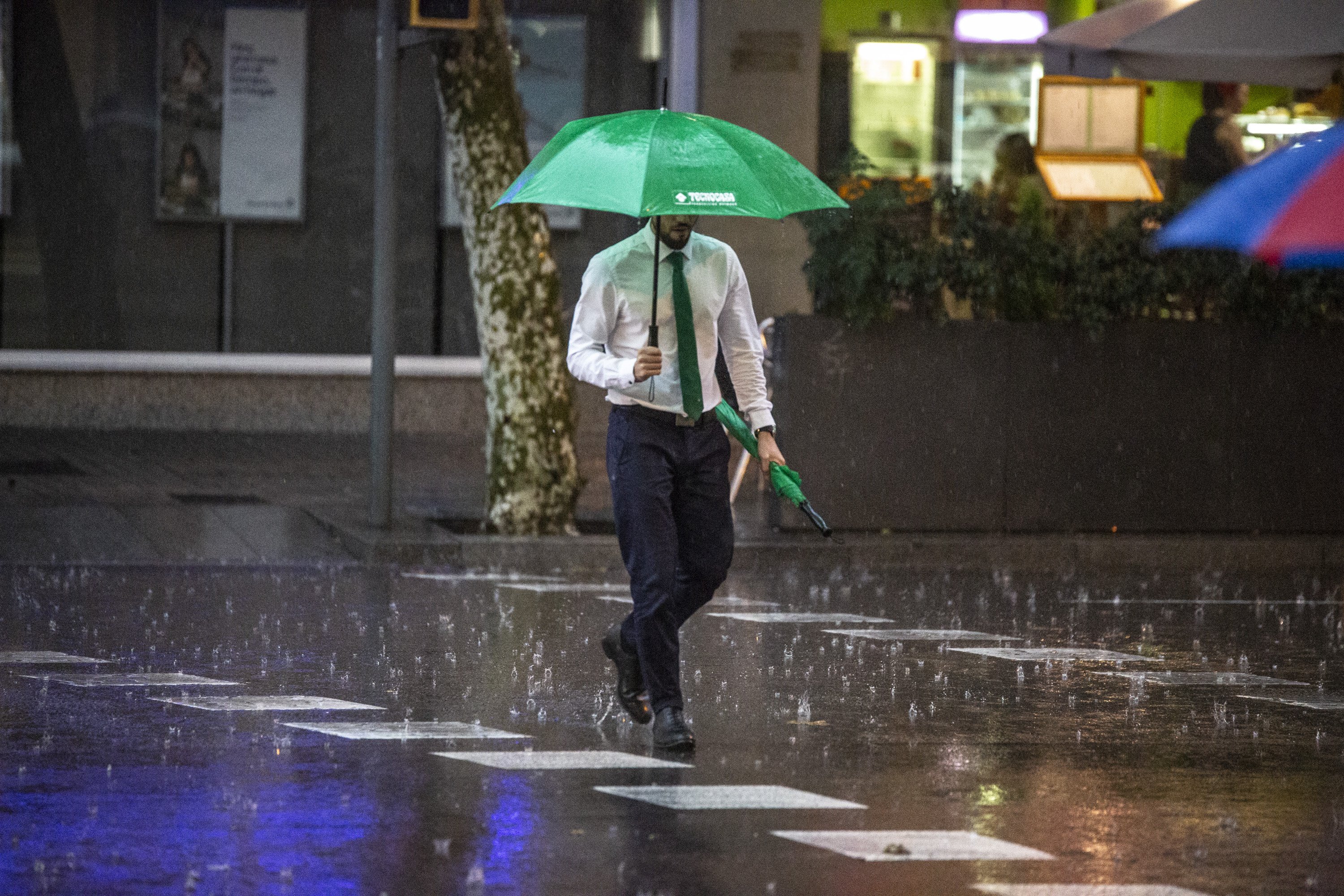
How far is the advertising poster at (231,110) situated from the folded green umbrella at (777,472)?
12.2 m

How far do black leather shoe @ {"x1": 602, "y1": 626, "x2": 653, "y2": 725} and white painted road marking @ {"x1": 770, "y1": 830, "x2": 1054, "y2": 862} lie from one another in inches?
63.2

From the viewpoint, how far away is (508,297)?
43.8ft

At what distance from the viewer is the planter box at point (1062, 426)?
45.2ft

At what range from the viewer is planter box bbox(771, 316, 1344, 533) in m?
13.8

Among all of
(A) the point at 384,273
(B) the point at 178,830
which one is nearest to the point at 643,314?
(B) the point at 178,830

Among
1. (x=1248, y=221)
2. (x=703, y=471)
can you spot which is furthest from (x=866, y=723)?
(x=1248, y=221)

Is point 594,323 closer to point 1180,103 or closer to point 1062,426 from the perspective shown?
point 1062,426

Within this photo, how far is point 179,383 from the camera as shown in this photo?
18547mm

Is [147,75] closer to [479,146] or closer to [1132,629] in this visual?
[479,146]

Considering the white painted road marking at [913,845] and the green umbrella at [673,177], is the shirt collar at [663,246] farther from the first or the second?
the white painted road marking at [913,845]

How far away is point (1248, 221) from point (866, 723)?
152 inches

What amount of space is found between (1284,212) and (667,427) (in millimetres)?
3366

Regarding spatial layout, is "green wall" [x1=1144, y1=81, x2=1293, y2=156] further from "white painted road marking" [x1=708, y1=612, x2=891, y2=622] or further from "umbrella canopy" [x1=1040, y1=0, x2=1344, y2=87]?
"white painted road marking" [x1=708, y1=612, x2=891, y2=622]

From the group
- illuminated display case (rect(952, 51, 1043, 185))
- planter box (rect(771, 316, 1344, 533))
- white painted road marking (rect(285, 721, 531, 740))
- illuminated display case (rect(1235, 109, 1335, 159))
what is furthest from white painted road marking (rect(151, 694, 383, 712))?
illuminated display case (rect(1235, 109, 1335, 159))
